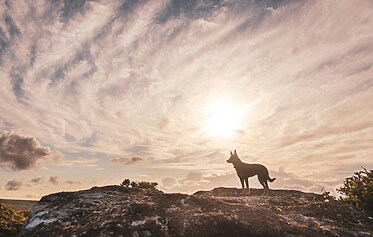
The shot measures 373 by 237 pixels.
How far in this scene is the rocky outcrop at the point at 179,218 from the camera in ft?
27.1

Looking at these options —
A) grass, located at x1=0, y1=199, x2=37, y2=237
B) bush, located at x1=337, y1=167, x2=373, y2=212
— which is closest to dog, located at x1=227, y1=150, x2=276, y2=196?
bush, located at x1=337, y1=167, x2=373, y2=212

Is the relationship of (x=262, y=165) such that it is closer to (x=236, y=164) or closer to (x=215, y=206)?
(x=236, y=164)

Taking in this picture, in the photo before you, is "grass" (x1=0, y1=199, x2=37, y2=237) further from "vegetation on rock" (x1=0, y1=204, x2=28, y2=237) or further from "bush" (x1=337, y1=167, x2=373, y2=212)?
"bush" (x1=337, y1=167, x2=373, y2=212)

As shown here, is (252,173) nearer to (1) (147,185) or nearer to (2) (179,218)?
(1) (147,185)

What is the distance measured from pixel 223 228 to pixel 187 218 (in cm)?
120

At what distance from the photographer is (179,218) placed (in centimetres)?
877

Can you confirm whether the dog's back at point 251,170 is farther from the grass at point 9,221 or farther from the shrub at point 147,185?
the grass at point 9,221

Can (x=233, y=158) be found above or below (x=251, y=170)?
above

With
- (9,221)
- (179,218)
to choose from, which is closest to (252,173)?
(179,218)

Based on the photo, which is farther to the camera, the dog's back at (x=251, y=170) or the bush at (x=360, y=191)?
the dog's back at (x=251, y=170)

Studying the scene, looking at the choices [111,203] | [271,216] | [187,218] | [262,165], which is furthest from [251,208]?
[262,165]

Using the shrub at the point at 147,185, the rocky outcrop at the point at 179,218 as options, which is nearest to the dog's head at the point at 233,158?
the shrub at the point at 147,185

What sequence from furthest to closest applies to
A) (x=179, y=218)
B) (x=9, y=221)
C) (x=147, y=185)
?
(x=147, y=185), (x=9, y=221), (x=179, y=218)

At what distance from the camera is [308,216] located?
34.6ft
